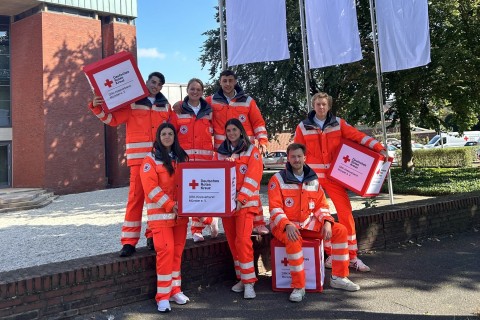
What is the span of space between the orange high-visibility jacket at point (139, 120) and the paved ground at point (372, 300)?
5.49ft

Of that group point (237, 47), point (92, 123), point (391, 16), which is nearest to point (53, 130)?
point (92, 123)

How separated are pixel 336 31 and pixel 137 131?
5.59 metres

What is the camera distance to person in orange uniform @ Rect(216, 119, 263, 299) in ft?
14.9

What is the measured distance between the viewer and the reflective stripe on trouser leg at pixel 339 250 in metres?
4.73

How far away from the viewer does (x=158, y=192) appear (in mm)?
4211

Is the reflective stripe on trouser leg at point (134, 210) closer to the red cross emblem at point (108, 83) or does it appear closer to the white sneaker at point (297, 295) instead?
the red cross emblem at point (108, 83)

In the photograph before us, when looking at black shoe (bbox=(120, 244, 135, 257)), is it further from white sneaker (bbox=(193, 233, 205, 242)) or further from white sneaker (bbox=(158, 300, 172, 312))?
white sneaker (bbox=(193, 233, 205, 242))

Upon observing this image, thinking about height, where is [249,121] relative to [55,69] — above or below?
below

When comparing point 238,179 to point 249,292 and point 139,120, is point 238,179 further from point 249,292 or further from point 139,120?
point 139,120

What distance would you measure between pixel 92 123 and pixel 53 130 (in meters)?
1.83

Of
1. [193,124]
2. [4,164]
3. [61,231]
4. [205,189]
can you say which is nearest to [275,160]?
[4,164]

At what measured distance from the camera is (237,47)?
330 inches

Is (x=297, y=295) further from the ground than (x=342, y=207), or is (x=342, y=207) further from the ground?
(x=342, y=207)

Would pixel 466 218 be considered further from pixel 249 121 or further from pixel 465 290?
pixel 249 121
